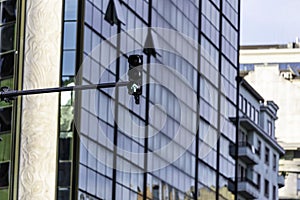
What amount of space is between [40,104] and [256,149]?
4298 centimetres

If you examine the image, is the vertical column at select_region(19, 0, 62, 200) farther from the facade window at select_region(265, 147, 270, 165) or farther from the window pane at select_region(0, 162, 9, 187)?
the facade window at select_region(265, 147, 270, 165)

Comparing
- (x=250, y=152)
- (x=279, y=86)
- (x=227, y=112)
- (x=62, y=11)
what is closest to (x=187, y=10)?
(x=227, y=112)

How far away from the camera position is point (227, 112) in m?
83.0

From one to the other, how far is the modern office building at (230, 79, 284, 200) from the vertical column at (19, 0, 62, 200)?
34.9 meters

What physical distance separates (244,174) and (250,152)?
5.98 feet

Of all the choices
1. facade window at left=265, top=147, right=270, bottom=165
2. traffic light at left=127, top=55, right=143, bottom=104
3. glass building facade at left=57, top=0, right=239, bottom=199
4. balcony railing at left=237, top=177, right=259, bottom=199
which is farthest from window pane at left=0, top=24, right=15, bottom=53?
facade window at left=265, top=147, right=270, bottom=165

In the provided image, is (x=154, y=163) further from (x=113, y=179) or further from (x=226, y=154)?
(x=226, y=154)

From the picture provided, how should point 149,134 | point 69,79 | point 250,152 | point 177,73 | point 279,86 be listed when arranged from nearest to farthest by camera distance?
point 69,79 → point 149,134 → point 177,73 → point 250,152 → point 279,86

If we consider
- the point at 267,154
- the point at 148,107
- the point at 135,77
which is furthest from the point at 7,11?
the point at 267,154

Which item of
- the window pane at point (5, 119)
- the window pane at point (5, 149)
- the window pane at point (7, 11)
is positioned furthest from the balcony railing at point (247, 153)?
the window pane at point (5, 149)

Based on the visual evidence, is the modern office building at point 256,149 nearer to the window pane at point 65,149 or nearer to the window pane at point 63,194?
the window pane at point 65,149

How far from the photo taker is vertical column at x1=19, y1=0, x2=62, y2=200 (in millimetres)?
56312

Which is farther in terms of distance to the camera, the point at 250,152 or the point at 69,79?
the point at 250,152

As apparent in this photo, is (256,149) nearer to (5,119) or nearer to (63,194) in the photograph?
(5,119)
